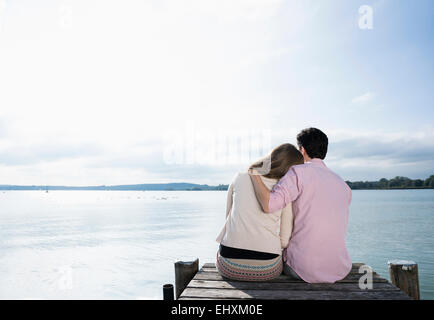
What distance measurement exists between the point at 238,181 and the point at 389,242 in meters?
16.2

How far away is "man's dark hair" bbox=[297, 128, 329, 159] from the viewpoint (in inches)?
123

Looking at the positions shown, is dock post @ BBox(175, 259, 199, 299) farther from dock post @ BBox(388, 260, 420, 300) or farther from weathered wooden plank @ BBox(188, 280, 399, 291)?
dock post @ BBox(388, 260, 420, 300)

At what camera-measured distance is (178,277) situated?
3.92 metres

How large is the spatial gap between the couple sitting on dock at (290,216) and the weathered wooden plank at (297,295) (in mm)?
254

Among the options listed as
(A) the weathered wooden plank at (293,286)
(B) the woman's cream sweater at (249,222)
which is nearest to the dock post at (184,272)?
(A) the weathered wooden plank at (293,286)

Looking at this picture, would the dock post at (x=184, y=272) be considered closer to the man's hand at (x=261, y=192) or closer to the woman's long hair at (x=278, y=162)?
the man's hand at (x=261, y=192)

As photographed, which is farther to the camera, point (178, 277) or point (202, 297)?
point (178, 277)

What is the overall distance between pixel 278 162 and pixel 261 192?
36 centimetres

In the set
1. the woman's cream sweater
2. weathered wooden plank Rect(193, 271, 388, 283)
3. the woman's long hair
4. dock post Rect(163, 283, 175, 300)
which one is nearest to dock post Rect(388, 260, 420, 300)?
weathered wooden plank Rect(193, 271, 388, 283)
